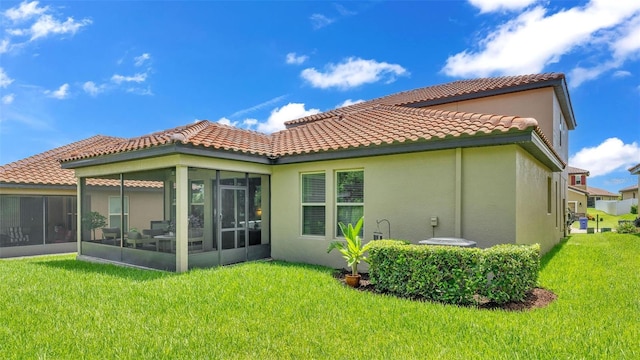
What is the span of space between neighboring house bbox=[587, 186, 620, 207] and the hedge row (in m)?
70.3

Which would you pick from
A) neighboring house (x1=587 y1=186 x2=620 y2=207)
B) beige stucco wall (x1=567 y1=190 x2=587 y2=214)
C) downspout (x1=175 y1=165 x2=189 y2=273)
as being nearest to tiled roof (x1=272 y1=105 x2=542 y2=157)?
downspout (x1=175 y1=165 x2=189 y2=273)

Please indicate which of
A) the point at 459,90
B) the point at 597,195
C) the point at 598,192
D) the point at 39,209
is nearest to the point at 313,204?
the point at 459,90

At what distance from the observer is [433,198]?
8.68m

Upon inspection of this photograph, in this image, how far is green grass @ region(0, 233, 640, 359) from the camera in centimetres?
436

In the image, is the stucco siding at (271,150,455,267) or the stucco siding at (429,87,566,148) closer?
the stucco siding at (271,150,455,267)

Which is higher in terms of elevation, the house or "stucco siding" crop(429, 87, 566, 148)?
"stucco siding" crop(429, 87, 566, 148)

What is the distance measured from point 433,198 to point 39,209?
16.5m

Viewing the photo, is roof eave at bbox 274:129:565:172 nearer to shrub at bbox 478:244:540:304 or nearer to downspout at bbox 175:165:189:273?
shrub at bbox 478:244:540:304

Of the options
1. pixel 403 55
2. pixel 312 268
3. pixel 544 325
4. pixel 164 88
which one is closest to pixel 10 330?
pixel 312 268

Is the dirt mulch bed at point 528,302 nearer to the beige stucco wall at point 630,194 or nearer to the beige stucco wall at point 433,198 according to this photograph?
the beige stucco wall at point 433,198

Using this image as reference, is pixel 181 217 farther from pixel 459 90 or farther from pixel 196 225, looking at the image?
pixel 459 90

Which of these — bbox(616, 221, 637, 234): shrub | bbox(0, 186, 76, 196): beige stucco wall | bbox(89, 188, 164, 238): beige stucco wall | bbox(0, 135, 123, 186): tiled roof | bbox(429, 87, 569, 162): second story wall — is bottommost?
bbox(616, 221, 637, 234): shrub

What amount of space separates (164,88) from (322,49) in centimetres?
729

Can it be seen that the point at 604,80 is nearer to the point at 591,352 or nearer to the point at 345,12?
the point at 345,12
